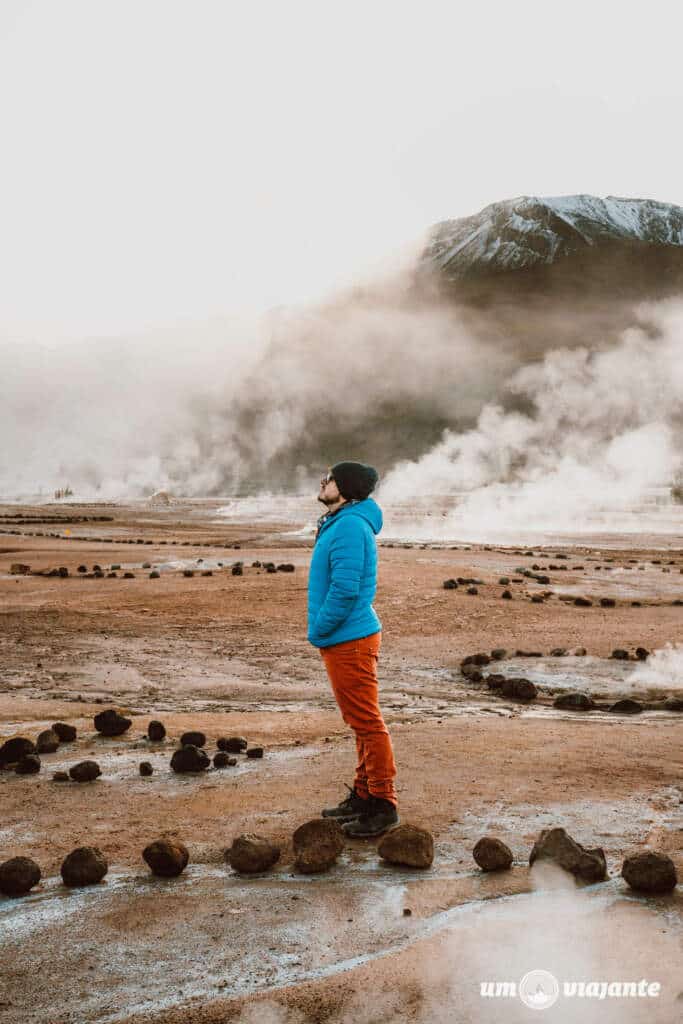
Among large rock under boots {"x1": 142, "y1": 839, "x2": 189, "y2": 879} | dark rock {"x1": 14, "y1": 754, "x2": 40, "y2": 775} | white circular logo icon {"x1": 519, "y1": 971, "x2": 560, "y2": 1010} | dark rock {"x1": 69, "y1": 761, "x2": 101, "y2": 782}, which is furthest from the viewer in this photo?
dark rock {"x1": 14, "y1": 754, "x2": 40, "y2": 775}

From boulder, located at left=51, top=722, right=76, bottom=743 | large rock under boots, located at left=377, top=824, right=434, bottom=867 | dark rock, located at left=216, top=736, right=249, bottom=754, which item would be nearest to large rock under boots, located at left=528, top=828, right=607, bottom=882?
large rock under boots, located at left=377, top=824, right=434, bottom=867

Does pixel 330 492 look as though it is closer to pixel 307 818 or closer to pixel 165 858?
pixel 307 818

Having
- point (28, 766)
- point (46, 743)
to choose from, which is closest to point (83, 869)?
point (28, 766)

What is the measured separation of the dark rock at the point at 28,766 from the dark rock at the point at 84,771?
334mm

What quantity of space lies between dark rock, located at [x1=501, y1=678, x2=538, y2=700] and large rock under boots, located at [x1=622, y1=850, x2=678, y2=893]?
5.14 m

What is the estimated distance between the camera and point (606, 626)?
44.2ft

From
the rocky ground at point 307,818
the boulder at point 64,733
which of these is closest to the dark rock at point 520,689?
the rocky ground at point 307,818

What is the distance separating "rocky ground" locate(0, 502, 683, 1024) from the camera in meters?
2.88

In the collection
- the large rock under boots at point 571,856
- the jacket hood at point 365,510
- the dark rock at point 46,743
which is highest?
the jacket hood at point 365,510

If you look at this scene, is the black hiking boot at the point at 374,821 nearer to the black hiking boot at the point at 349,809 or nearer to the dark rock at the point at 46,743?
the black hiking boot at the point at 349,809

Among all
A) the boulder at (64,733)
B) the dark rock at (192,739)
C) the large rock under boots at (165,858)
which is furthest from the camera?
the boulder at (64,733)

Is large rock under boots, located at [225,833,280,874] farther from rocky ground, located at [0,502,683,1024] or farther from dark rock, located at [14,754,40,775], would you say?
dark rock, located at [14,754,40,775]

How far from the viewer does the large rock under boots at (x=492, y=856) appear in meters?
3.82

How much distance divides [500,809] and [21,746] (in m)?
3.16
